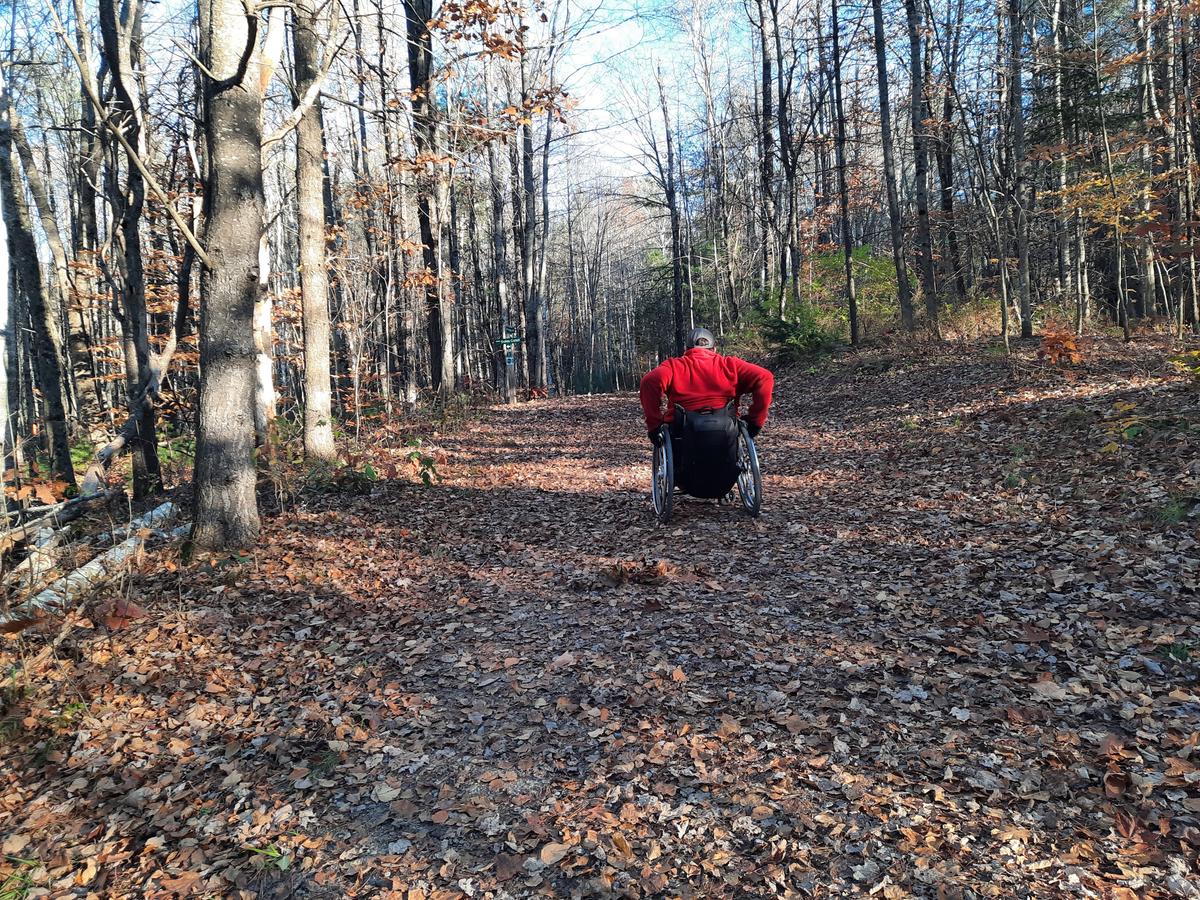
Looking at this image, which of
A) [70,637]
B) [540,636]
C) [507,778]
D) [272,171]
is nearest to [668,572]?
[540,636]

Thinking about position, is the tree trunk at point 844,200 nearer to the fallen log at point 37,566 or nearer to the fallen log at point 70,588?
the fallen log at point 37,566

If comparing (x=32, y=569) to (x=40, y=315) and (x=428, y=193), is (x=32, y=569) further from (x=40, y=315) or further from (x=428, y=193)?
(x=428, y=193)

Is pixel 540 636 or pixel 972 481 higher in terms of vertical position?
pixel 972 481

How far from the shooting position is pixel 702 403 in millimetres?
6199

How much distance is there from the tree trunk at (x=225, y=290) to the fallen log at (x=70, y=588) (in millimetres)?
553

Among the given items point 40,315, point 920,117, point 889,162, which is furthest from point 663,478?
point 920,117

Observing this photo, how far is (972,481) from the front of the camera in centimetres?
679

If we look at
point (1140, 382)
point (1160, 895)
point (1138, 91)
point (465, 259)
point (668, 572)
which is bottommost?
point (1160, 895)

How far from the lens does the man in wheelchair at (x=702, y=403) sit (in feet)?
20.0

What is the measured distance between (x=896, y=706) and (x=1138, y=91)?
1458cm

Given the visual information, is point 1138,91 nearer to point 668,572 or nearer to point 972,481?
point 972,481

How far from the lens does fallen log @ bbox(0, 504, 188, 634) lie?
4137 mm

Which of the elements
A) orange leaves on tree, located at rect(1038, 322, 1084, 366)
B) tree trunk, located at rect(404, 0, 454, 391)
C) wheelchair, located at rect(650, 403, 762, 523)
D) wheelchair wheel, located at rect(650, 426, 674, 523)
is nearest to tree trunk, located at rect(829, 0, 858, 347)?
orange leaves on tree, located at rect(1038, 322, 1084, 366)

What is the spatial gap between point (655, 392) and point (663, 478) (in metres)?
0.88
